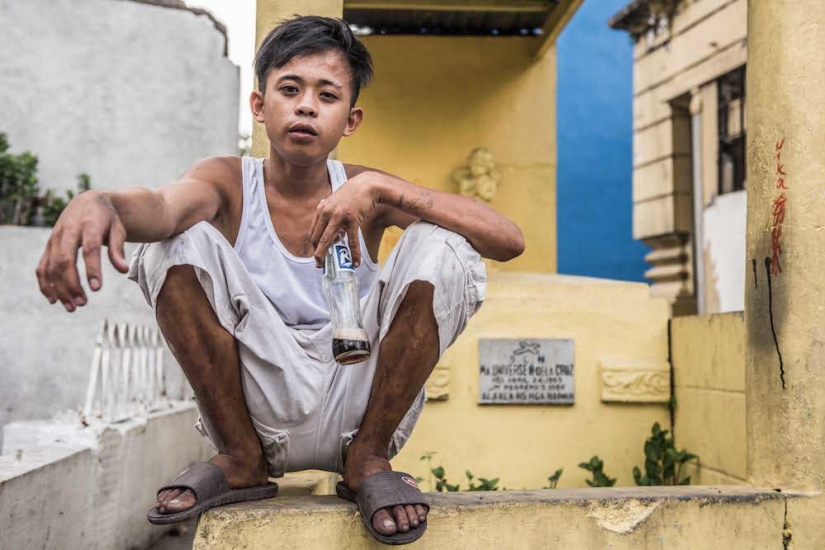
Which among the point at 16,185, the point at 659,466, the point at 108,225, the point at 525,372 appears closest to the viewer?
the point at 108,225

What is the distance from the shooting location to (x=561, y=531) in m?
2.43

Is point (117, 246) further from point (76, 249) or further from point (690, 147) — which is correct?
point (690, 147)

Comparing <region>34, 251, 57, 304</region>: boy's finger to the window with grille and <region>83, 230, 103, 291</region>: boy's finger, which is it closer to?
<region>83, 230, 103, 291</region>: boy's finger

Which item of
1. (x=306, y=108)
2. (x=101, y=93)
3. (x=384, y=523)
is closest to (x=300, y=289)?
(x=306, y=108)

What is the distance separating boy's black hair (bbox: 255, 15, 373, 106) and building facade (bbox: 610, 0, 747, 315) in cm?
848

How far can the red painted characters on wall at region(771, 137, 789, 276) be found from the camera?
9.31ft

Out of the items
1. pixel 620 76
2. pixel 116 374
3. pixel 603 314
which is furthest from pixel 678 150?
pixel 116 374

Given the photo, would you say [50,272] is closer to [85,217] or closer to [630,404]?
[85,217]

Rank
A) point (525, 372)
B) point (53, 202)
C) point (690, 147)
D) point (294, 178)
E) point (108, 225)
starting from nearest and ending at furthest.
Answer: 1. point (108, 225)
2. point (294, 178)
3. point (525, 372)
4. point (53, 202)
5. point (690, 147)

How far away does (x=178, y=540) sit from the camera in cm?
520

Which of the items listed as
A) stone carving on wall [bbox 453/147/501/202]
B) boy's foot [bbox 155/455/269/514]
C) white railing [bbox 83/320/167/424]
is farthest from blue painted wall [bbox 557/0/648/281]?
boy's foot [bbox 155/455/269/514]

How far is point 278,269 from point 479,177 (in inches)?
178

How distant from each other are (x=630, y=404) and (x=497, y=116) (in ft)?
10.2

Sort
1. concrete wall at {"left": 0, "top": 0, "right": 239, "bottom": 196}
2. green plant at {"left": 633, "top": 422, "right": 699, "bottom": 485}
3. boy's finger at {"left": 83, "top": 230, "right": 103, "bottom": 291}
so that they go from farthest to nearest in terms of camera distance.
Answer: concrete wall at {"left": 0, "top": 0, "right": 239, "bottom": 196} → green plant at {"left": 633, "top": 422, "right": 699, "bottom": 485} → boy's finger at {"left": 83, "top": 230, "right": 103, "bottom": 291}
